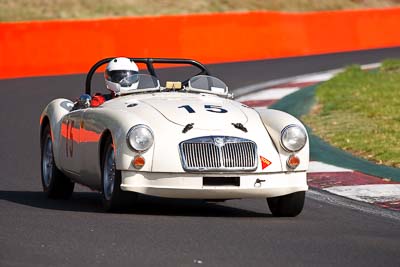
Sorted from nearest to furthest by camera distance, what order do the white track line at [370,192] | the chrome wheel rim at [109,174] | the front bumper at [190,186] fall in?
the front bumper at [190,186], the chrome wheel rim at [109,174], the white track line at [370,192]

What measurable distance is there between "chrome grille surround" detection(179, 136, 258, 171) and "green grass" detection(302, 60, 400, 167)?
360cm

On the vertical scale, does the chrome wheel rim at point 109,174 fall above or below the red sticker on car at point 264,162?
below

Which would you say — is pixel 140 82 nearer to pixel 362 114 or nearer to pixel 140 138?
pixel 140 138

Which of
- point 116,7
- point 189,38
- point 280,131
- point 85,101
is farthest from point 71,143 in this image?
point 116,7

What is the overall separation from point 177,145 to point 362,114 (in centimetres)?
794

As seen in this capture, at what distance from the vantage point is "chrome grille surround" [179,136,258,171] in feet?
30.9

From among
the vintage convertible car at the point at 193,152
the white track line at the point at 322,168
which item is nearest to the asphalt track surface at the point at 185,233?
the vintage convertible car at the point at 193,152

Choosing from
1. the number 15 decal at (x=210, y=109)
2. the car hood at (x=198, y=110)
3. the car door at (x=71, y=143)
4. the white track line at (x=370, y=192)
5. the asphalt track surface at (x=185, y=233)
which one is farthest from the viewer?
the white track line at (x=370, y=192)

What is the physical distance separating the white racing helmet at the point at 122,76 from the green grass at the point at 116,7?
20.6m

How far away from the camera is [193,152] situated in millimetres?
9430

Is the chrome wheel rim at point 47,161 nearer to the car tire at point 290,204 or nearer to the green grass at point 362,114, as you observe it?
the car tire at point 290,204

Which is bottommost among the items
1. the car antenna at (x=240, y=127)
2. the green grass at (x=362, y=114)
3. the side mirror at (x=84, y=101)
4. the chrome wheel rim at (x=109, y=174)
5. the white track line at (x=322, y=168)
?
the green grass at (x=362, y=114)

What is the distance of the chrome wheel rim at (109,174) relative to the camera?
9.76 meters

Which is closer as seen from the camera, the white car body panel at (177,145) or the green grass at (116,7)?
the white car body panel at (177,145)
